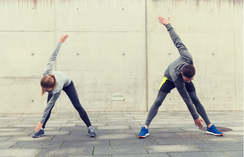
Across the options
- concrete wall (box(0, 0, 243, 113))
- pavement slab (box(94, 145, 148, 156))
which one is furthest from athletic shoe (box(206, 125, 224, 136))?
concrete wall (box(0, 0, 243, 113))

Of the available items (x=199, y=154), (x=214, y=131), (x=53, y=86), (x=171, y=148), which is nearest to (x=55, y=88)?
(x=53, y=86)

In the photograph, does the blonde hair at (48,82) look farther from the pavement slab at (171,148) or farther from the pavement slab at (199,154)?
the pavement slab at (199,154)

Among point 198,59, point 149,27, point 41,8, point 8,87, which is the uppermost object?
point 41,8

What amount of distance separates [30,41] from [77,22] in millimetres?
1896

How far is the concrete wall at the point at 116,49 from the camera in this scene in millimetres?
6957

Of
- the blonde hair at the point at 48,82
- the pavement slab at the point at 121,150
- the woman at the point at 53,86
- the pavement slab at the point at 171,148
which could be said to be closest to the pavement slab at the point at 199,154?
the pavement slab at the point at 171,148

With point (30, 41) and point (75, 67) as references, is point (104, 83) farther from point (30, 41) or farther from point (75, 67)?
point (30, 41)

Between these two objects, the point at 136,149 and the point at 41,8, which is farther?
the point at 41,8

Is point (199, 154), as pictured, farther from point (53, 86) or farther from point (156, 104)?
point (53, 86)

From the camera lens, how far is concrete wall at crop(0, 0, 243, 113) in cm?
696

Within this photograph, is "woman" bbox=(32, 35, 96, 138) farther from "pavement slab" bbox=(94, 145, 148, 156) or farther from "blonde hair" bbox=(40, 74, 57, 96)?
"pavement slab" bbox=(94, 145, 148, 156)

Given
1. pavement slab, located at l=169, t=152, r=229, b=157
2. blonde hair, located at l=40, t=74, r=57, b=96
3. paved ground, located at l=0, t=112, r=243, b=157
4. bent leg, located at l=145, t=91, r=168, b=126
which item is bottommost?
paved ground, located at l=0, t=112, r=243, b=157

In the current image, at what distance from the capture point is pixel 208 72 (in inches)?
287

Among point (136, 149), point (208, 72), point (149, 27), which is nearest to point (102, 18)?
point (149, 27)
